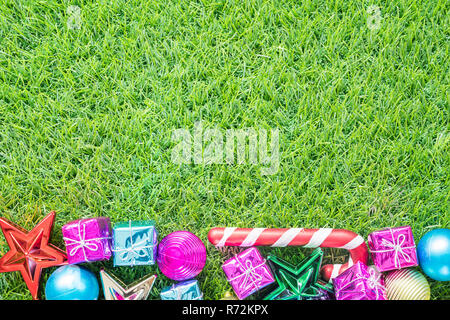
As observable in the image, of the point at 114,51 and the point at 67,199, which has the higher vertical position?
the point at 114,51

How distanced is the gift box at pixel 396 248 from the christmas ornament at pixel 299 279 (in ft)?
0.88

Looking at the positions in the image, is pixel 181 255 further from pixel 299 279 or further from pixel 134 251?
pixel 299 279

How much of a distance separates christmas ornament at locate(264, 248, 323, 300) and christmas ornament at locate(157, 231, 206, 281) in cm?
34

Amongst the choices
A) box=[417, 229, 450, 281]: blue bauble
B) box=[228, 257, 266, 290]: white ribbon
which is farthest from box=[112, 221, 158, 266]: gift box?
box=[417, 229, 450, 281]: blue bauble

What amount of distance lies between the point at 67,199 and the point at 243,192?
0.84 metres

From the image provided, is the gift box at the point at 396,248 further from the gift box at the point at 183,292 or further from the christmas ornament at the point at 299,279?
the gift box at the point at 183,292

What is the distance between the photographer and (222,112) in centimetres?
215

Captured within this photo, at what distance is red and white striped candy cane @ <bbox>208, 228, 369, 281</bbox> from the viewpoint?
1.94m

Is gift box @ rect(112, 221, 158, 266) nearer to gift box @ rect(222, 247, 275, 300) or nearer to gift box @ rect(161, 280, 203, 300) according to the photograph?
gift box @ rect(161, 280, 203, 300)

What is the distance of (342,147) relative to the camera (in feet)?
6.98

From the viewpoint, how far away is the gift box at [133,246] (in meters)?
1.87
